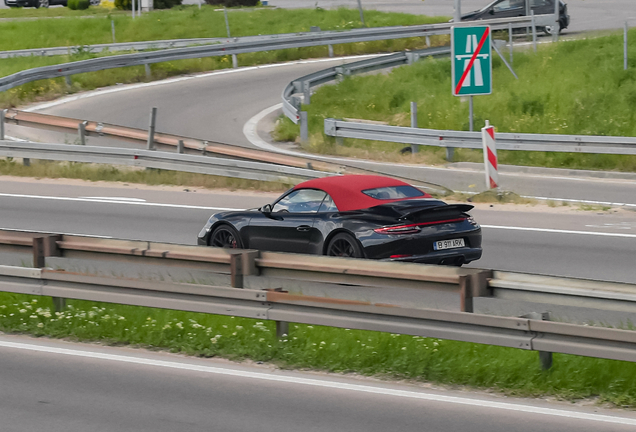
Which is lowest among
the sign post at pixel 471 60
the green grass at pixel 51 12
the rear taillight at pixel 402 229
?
the rear taillight at pixel 402 229

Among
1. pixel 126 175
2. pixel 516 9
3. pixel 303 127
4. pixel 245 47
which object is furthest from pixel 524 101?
pixel 516 9

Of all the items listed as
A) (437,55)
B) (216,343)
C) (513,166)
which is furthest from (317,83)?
(216,343)

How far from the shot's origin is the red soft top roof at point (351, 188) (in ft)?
37.6

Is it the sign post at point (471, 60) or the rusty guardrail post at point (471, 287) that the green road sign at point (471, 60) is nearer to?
the sign post at point (471, 60)

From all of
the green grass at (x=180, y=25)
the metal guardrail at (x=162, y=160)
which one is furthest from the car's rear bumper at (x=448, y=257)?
the green grass at (x=180, y=25)

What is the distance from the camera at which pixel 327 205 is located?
38.2 feet

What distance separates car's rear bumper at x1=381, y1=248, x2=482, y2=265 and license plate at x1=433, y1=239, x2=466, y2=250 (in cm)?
→ 5

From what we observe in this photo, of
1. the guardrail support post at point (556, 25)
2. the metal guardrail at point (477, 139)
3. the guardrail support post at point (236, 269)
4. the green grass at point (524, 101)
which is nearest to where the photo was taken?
the guardrail support post at point (236, 269)

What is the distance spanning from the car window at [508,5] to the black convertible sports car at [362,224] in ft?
92.6

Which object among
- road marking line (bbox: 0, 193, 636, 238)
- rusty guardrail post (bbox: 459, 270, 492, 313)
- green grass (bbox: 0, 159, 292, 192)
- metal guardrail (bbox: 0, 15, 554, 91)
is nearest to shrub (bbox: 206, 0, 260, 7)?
metal guardrail (bbox: 0, 15, 554, 91)

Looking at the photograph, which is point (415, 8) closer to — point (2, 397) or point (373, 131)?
point (373, 131)

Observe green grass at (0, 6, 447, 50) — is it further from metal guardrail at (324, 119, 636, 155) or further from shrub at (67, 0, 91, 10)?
metal guardrail at (324, 119, 636, 155)

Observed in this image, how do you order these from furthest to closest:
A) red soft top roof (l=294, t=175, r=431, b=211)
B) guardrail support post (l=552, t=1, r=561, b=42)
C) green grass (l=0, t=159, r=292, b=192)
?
guardrail support post (l=552, t=1, r=561, b=42) < green grass (l=0, t=159, r=292, b=192) < red soft top roof (l=294, t=175, r=431, b=211)

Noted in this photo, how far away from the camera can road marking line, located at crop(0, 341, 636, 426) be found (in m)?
6.76
